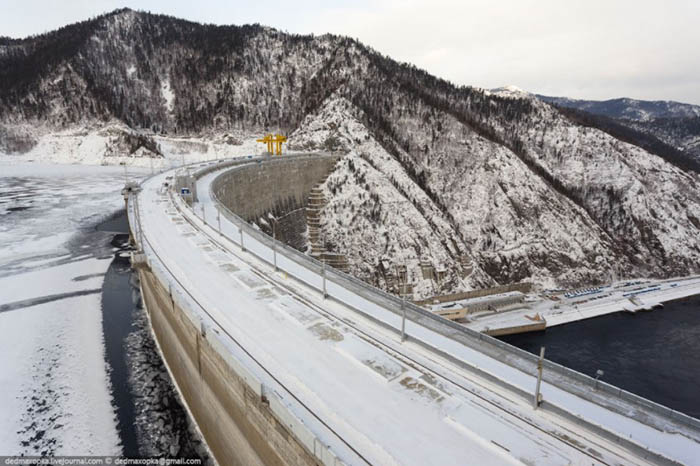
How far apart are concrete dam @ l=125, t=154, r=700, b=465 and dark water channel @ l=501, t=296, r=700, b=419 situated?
3803cm

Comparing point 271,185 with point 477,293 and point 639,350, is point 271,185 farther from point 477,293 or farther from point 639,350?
point 639,350

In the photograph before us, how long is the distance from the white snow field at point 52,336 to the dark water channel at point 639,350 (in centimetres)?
4618

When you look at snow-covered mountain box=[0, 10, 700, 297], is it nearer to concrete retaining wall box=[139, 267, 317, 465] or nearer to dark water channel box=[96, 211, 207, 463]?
dark water channel box=[96, 211, 207, 463]

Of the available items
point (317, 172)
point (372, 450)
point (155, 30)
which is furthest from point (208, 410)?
point (155, 30)

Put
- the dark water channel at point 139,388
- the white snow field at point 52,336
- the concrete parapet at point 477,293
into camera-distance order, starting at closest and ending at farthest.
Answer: the white snow field at point 52,336 → the dark water channel at point 139,388 → the concrete parapet at point 477,293

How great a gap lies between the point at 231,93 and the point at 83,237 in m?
99.1

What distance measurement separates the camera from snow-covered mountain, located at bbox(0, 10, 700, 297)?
226 feet

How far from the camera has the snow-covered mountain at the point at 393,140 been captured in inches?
2714

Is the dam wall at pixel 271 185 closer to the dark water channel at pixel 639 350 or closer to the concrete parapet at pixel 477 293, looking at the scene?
the concrete parapet at pixel 477 293

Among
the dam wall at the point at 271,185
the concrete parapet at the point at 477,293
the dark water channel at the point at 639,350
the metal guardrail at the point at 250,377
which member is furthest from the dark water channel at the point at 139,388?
the dark water channel at the point at 639,350

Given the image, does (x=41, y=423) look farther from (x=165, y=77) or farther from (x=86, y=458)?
(x=165, y=77)

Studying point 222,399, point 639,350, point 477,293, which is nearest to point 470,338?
point 222,399

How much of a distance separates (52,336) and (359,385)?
84.1 ft

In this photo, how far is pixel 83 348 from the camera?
80.6ft
